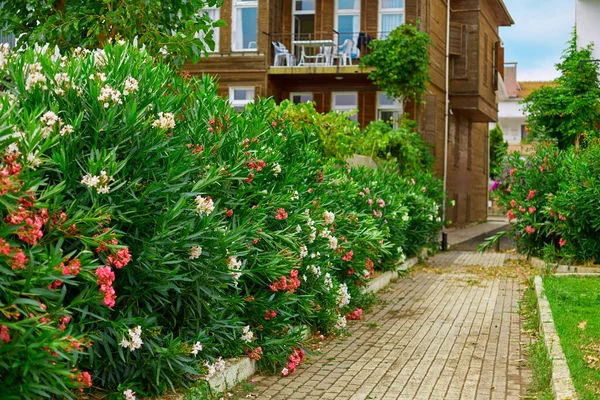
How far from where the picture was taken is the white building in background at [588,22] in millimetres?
26688

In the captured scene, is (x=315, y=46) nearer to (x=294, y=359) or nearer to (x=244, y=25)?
(x=244, y=25)

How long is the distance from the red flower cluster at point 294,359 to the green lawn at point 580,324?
2.48 m

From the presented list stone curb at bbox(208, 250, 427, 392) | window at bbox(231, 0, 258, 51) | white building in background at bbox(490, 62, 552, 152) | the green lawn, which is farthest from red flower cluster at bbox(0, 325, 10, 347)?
white building in background at bbox(490, 62, 552, 152)

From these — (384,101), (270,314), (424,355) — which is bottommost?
(424,355)

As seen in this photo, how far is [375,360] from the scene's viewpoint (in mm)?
9156

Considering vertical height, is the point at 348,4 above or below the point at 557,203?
above

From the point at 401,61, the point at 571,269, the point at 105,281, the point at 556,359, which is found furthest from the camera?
the point at 401,61

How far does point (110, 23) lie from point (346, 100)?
63.5ft

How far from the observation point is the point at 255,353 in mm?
8062

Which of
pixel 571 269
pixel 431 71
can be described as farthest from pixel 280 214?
pixel 431 71

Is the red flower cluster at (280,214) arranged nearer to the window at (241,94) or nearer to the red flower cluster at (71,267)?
the red flower cluster at (71,267)

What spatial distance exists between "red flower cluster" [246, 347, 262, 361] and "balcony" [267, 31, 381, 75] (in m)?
20.9

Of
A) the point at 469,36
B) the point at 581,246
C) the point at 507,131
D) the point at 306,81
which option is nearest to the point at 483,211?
the point at 469,36

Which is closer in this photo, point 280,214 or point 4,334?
point 4,334
